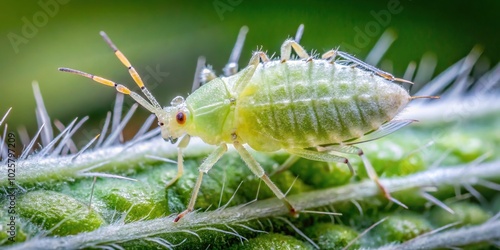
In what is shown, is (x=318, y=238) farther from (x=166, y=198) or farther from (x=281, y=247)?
(x=166, y=198)

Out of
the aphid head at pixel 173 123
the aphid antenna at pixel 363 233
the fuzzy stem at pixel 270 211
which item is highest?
the aphid head at pixel 173 123

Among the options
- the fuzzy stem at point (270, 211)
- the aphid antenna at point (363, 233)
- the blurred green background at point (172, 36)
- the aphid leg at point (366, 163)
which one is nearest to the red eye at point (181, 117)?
the fuzzy stem at point (270, 211)

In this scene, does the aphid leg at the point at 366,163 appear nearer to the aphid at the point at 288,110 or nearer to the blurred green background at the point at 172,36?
the aphid at the point at 288,110

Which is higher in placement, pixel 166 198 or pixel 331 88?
pixel 331 88

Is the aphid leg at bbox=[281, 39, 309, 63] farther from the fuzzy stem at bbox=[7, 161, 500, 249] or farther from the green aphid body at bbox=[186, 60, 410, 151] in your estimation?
the fuzzy stem at bbox=[7, 161, 500, 249]


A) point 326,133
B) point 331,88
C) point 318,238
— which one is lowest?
point 318,238

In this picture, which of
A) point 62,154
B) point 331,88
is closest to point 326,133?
point 331,88

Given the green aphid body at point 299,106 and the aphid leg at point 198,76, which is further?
the aphid leg at point 198,76
